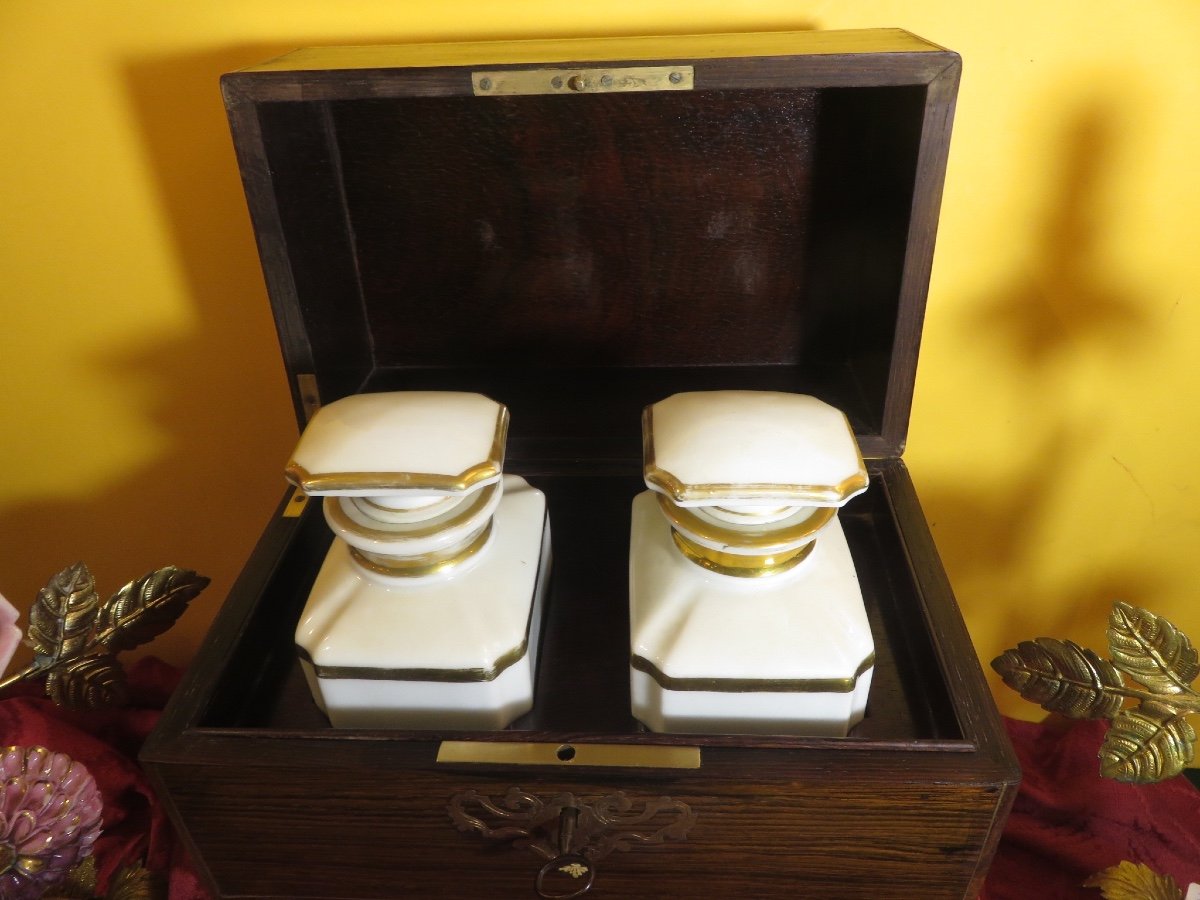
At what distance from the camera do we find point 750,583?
50cm

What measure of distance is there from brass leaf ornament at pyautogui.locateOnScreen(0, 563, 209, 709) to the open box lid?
0.17 metres

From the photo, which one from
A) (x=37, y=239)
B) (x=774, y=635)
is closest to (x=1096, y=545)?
(x=774, y=635)

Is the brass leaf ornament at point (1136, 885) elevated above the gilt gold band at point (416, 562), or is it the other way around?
Answer: the gilt gold band at point (416, 562)

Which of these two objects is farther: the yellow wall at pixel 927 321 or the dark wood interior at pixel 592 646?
the yellow wall at pixel 927 321

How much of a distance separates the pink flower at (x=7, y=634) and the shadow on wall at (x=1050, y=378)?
0.72 m

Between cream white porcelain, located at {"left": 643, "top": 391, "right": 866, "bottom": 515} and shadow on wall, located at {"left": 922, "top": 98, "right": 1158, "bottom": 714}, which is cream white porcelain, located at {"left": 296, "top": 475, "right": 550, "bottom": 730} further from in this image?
shadow on wall, located at {"left": 922, "top": 98, "right": 1158, "bottom": 714}

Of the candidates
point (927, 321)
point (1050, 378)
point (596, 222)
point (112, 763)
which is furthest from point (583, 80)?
point (112, 763)

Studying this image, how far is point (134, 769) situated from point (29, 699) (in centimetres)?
12

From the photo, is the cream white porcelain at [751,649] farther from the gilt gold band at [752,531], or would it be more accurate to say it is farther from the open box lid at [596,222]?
the open box lid at [596,222]

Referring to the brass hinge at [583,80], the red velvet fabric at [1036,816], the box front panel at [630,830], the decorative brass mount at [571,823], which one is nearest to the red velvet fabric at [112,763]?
the red velvet fabric at [1036,816]

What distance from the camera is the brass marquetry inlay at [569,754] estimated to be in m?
0.45

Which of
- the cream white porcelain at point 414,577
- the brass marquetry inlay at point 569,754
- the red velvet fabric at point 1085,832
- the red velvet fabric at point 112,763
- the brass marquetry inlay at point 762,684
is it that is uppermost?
the cream white porcelain at point 414,577

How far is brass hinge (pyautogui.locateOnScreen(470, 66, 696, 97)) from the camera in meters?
0.50

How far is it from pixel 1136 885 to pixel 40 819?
24.7 inches
